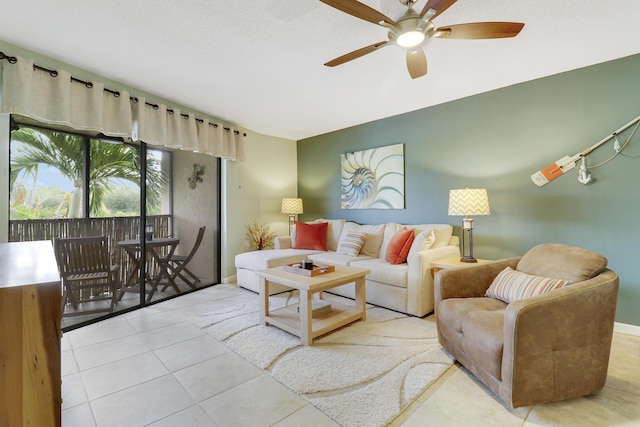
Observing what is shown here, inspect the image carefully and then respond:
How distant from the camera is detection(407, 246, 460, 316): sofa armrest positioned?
9.39 ft

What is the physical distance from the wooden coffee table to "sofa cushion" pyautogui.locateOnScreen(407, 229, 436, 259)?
0.75 m

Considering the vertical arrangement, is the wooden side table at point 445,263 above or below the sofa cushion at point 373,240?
below

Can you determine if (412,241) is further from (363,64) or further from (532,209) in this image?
(363,64)

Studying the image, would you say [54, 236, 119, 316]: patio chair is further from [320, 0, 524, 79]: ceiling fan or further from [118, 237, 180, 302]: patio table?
[320, 0, 524, 79]: ceiling fan

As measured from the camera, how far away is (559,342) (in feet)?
5.07

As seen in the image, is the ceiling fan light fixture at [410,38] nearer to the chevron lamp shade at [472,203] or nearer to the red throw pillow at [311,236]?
the chevron lamp shade at [472,203]

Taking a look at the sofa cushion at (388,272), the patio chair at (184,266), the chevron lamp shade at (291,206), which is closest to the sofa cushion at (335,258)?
the sofa cushion at (388,272)

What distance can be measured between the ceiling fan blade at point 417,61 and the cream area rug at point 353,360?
85.4 inches

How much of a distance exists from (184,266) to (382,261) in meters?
2.52

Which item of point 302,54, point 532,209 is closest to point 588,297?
point 532,209

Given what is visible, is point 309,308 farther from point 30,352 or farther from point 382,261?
point 30,352

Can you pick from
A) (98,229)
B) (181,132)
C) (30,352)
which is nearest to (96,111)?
(181,132)

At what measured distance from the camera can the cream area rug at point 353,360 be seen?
5.41 ft

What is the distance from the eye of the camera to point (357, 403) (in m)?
1.64
